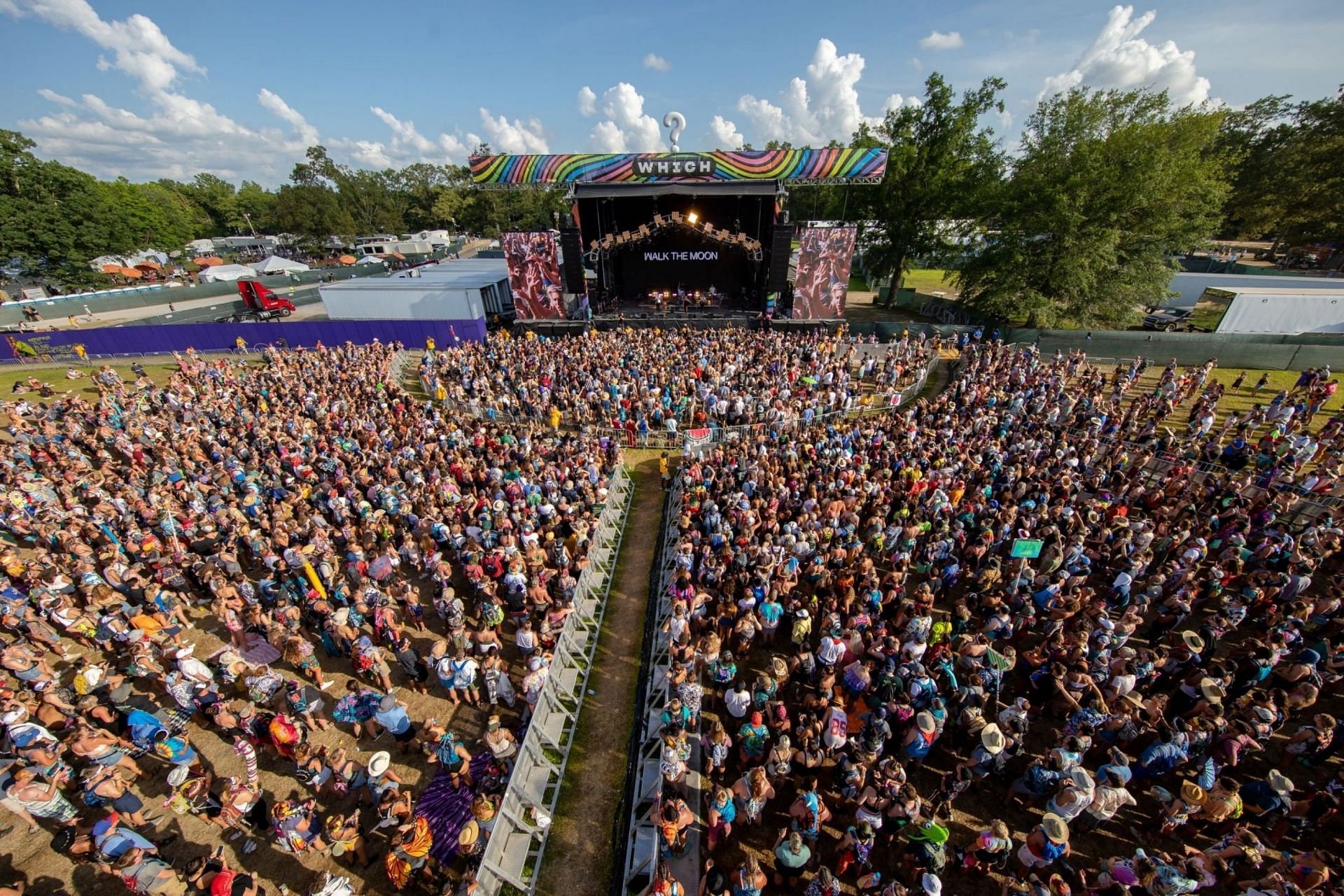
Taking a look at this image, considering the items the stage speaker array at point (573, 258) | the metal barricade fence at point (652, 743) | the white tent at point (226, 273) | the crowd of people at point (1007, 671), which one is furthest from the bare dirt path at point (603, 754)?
the white tent at point (226, 273)

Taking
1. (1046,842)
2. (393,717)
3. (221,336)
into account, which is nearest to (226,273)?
(221,336)

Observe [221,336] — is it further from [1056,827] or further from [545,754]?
[1056,827]

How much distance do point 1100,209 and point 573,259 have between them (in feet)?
91.3

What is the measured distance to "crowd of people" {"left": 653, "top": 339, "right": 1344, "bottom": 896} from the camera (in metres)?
5.50

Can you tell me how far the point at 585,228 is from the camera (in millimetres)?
29688

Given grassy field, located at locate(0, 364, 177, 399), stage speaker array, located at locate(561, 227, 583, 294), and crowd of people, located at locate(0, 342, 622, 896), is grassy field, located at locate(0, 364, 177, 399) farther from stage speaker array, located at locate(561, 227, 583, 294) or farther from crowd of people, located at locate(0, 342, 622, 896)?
stage speaker array, located at locate(561, 227, 583, 294)

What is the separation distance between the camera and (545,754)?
7.34 metres

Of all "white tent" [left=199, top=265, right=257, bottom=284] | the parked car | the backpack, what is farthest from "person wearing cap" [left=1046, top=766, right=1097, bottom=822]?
"white tent" [left=199, top=265, right=257, bottom=284]

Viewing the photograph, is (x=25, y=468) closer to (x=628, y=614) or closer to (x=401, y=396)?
(x=401, y=396)

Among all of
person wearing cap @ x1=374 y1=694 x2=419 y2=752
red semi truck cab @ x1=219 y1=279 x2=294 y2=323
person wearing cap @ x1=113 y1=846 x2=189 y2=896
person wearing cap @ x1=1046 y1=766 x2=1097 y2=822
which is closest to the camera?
person wearing cap @ x1=113 y1=846 x2=189 y2=896

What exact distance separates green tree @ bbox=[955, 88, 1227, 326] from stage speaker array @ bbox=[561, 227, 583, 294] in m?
23.2

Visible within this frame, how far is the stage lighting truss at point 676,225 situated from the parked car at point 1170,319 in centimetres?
2232

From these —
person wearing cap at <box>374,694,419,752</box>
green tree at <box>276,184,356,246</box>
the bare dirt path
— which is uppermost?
green tree at <box>276,184,356,246</box>

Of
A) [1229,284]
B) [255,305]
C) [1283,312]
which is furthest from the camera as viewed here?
[255,305]
